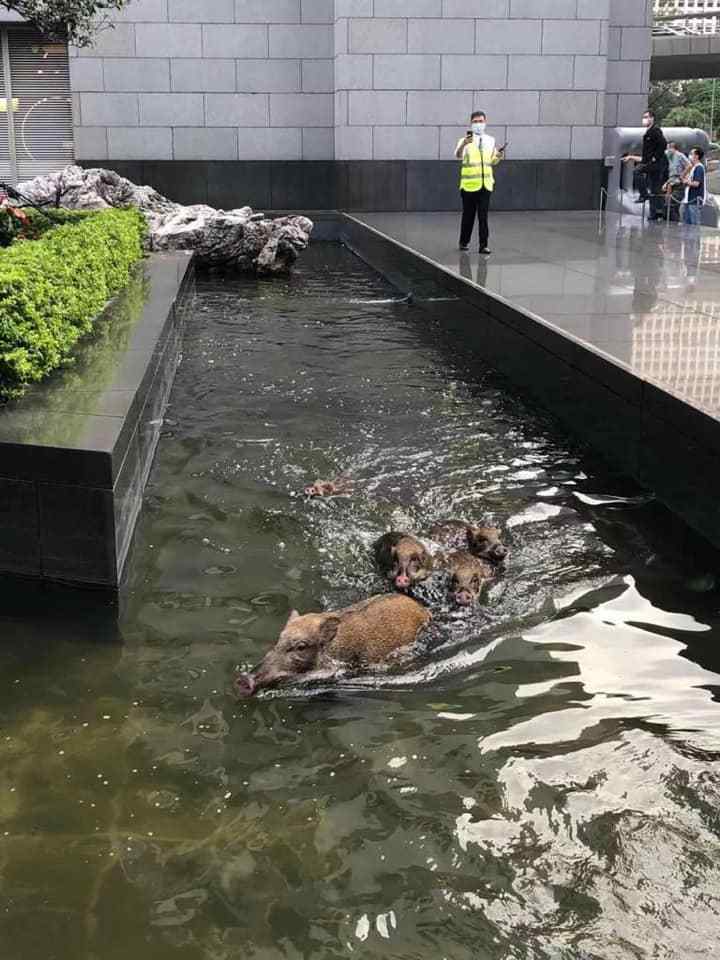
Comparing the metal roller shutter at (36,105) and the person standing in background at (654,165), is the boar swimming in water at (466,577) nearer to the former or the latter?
the person standing in background at (654,165)

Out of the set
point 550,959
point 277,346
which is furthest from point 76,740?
point 277,346

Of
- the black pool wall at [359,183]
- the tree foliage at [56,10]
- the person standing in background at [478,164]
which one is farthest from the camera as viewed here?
the black pool wall at [359,183]

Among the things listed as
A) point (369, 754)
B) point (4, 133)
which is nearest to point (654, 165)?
point (4, 133)

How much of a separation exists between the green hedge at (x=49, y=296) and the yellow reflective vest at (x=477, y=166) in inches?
247

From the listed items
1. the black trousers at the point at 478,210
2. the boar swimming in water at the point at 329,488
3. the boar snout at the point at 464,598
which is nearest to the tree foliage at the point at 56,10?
the black trousers at the point at 478,210

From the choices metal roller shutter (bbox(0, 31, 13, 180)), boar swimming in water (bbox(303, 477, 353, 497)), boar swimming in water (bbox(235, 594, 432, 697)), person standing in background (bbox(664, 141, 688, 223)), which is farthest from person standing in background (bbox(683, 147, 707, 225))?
boar swimming in water (bbox(235, 594, 432, 697))

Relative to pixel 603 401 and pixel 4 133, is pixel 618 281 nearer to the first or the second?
pixel 603 401

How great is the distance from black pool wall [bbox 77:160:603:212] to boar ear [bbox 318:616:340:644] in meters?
20.8

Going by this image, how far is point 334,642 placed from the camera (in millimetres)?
4332

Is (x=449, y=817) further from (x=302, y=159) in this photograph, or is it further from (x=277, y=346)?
(x=302, y=159)

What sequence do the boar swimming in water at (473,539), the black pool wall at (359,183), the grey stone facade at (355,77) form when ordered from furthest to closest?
the black pool wall at (359,183)
the grey stone facade at (355,77)
the boar swimming in water at (473,539)

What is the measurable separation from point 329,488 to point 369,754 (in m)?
3.04

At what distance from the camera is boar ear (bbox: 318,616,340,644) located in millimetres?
4324

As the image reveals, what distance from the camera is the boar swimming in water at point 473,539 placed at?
212 inches
